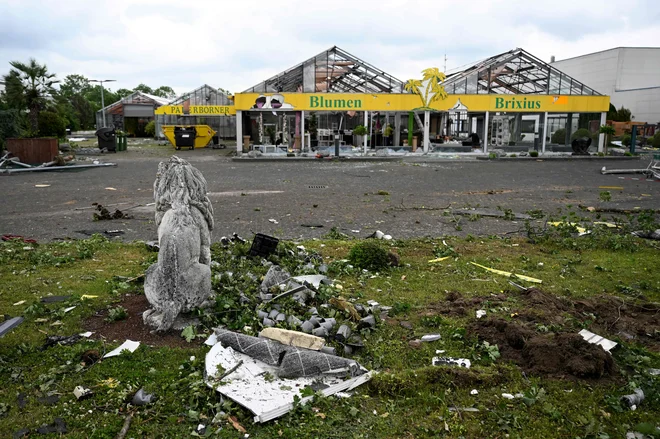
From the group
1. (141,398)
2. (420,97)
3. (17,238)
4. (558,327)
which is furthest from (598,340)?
(420,97)

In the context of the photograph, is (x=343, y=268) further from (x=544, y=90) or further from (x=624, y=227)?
(x=544, y=90)

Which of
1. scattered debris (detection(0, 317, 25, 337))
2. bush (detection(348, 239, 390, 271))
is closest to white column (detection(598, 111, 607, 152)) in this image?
bush (detection(348, 239, 390, 271))

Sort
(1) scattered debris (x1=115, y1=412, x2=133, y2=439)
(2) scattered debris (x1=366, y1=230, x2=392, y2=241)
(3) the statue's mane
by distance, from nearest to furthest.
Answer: (1) scattered debris (x1=115, y1=412, x2=133, y2=439), (3) the statue's mane, (2) scattered debris (x1=366, y1=230, x2=392, y2=241)

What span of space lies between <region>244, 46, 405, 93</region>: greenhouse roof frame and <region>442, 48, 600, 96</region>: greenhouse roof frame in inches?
162

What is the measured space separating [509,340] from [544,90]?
3193cm

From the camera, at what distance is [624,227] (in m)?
9.84

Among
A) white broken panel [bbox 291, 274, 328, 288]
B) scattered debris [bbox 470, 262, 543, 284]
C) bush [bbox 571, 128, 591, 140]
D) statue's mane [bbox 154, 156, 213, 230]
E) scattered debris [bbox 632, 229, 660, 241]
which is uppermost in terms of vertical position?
bush [bbox 571, 128, 591, 140]

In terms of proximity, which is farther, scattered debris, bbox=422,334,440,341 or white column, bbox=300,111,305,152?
→ white column, bbox=300,111,305,152

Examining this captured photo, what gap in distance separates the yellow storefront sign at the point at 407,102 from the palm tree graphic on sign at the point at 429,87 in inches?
10.3

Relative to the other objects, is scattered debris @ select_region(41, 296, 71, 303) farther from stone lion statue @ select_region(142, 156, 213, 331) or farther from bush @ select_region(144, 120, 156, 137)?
bush @ select_region(144, 120, 156, 137)

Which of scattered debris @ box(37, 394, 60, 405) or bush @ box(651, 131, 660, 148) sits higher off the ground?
bush @ box(651, 131, 660, 148)

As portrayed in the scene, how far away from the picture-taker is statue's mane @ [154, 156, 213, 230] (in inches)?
215

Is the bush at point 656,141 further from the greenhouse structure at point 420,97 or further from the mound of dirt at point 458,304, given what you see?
the mound of dirt at point 458,304

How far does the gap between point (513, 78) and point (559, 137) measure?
6.79 m
